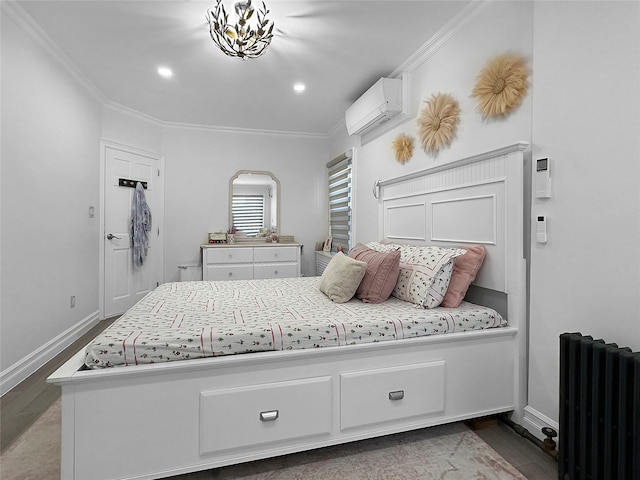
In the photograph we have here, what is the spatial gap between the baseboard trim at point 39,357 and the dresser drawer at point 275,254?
1992mm

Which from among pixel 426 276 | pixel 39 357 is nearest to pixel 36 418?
pixel 39 357

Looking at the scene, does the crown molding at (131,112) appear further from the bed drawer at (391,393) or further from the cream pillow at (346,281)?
the bed drawer at (391,393)

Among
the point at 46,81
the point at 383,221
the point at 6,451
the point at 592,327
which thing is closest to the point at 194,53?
the point at 46,81

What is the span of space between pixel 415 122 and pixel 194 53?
6.24 feet

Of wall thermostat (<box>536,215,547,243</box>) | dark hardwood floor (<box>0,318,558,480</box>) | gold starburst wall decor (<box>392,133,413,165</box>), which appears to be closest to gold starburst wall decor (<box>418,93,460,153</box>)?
gold starburst wall decor (<box>392,133,413,165</box>)

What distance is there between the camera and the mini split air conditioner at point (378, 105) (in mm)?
2922

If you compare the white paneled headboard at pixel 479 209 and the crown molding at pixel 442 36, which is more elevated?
the crown molding at pixel 442 36

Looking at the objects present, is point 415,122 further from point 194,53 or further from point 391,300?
point 194,53

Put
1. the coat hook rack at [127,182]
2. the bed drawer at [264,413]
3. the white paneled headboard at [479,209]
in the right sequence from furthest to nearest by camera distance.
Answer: the coat hook rack at [127,182] → the white paneled headboard at [479,209] → the bed drawer at [264,413]

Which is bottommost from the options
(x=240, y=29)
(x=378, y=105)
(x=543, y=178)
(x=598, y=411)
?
(x=598, y=411)

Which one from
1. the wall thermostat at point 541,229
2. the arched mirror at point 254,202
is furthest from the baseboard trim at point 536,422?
the arched mirror at point 254,202

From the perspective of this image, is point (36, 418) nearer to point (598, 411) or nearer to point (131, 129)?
point (598, 411)

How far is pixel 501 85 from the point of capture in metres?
1.93

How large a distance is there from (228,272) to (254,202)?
1.13 meters
